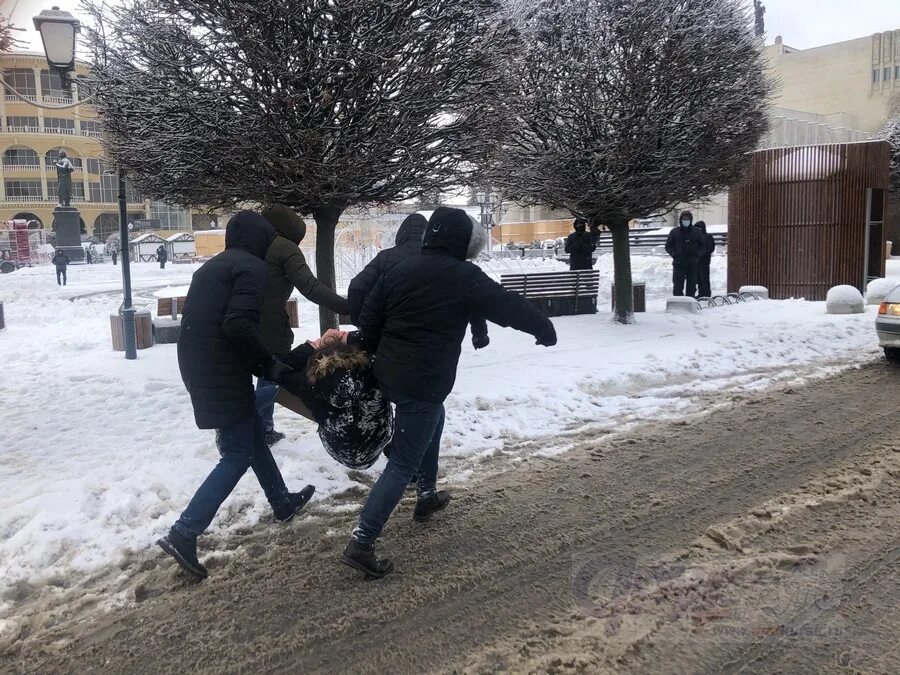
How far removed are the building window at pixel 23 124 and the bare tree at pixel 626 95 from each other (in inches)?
2371

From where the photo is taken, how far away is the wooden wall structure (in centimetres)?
1595

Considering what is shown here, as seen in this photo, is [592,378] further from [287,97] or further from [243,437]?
[243,437]

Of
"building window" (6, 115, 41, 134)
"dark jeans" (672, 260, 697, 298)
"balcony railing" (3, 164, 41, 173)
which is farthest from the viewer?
"balcony railing" (3, 164, 41, 173)

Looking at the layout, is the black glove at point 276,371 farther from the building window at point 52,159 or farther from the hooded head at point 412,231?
the building window at point 52,159

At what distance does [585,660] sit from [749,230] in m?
16.0

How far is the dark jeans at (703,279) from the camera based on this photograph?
15047mm

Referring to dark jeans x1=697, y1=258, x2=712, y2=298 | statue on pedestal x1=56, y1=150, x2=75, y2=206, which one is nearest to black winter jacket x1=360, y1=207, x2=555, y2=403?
dark jeans x1=697, y1=258, x2=712, y2=298

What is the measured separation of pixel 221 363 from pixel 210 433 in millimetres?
2568

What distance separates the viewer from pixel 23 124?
5928cm

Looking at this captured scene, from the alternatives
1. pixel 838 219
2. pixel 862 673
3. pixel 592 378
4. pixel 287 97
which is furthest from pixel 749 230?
pixel 862 673

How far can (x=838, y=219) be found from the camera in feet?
52.7

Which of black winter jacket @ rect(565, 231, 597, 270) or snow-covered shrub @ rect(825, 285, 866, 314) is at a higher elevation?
black winter jacket @ rect(565, 231, 597, 270)

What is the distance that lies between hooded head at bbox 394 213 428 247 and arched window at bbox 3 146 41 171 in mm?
68929

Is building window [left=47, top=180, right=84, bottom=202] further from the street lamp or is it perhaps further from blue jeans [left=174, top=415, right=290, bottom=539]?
blue jeans [left=174, top=415, right=290, bottom=539]
